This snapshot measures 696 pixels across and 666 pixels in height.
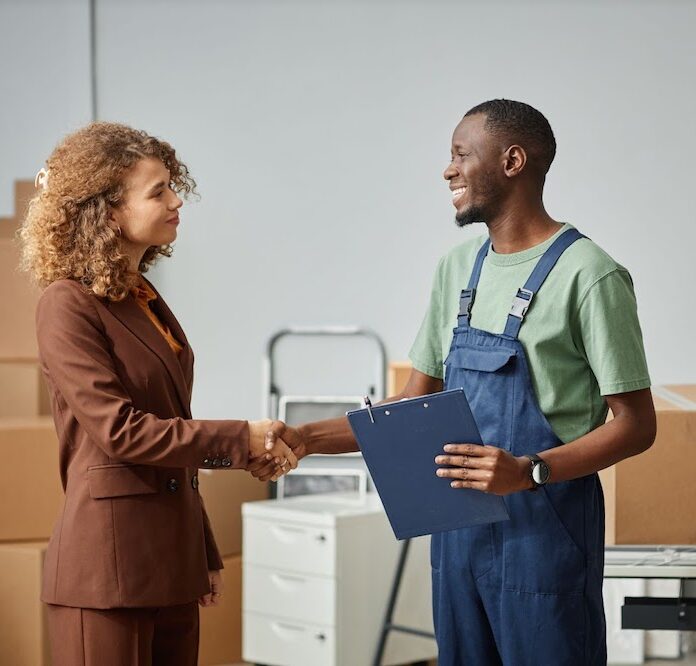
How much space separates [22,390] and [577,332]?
2238 millimetres

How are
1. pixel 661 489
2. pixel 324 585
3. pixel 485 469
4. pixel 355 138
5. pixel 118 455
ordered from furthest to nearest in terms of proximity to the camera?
pixel 355 138 → pixel 324 585 → pixel 661 489 → pixel 118 455 → pixel 485 469

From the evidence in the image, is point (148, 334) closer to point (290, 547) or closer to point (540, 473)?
point (540, 473)

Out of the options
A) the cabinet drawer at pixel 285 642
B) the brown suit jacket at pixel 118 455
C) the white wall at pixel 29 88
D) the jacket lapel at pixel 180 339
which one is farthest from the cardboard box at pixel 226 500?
the brown suit jacket at pixel 118 455

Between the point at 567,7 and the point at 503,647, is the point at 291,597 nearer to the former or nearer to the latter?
the point at 503,647

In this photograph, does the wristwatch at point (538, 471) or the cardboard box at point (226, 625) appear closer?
the wristwatch at point (538, 471)

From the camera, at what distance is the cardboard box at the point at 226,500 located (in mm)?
3785

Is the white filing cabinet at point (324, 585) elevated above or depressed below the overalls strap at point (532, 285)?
below

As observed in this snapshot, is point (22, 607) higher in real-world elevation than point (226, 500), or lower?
lower

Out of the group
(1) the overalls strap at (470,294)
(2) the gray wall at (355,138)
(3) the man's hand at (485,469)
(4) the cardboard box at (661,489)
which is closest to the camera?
(3) the man's hand at (485,469)

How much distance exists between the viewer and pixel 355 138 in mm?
4148

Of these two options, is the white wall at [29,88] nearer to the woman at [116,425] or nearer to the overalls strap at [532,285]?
the woman at [116,425]

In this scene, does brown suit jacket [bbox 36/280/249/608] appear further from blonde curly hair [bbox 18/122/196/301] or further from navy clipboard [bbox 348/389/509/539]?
navy clipboard [bbox 348/389/509/539]

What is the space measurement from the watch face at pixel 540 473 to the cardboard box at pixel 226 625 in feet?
7.31

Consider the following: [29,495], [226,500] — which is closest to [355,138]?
[226,500]
